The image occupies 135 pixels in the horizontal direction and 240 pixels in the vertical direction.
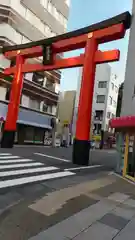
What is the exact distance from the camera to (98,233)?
14.6 ft

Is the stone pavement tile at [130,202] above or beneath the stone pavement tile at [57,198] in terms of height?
beneath

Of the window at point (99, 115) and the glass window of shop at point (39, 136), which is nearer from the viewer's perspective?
the glass window of shop at point (39, 136)

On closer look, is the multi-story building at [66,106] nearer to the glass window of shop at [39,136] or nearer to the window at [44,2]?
the glass window of shop at [39,136]

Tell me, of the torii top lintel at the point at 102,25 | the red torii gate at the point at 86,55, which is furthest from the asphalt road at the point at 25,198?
the torii top lintel at the point at 102,25

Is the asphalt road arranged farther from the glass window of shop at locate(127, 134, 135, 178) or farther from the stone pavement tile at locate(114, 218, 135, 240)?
the glass window of shop at locate(127, 134, 135, 178)

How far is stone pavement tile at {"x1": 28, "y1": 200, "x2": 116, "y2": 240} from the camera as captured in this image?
13.8ft

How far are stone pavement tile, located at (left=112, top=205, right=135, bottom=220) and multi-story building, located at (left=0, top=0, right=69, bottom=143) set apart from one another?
65.4 feet

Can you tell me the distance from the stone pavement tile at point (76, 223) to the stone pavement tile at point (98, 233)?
0.10m

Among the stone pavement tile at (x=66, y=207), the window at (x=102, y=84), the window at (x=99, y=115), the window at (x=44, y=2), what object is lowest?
the stone pavement tile at (x=66, y=207)

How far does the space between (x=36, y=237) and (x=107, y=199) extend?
338 cm

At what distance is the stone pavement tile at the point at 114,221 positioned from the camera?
4.93 meters

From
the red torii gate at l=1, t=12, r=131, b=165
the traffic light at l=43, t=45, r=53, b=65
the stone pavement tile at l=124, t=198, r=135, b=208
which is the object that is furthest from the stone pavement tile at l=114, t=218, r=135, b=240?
the traffic light at l=43, t=45, r=53, b=65

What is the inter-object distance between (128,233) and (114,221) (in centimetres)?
60

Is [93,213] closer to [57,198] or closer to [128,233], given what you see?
[128,233]
